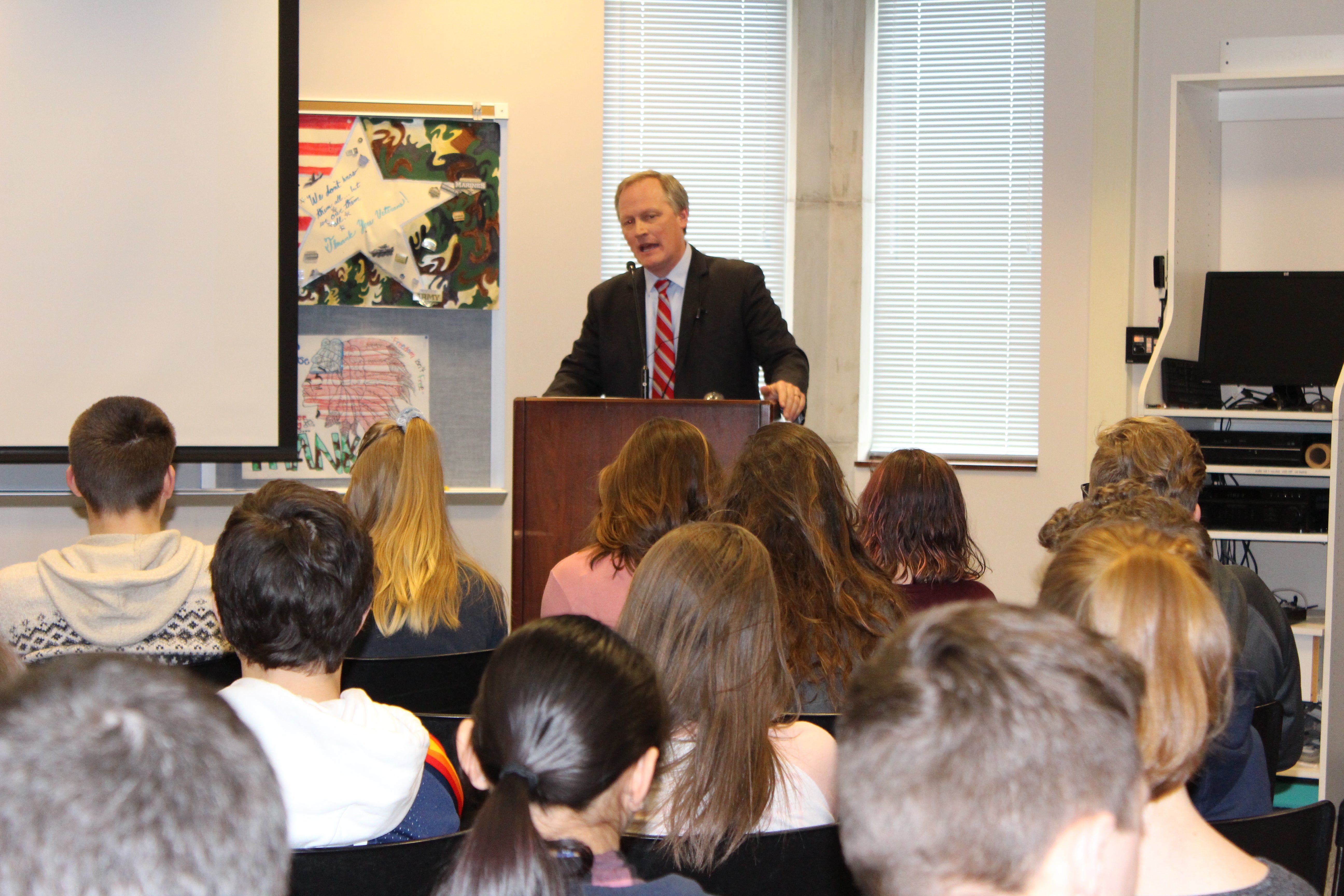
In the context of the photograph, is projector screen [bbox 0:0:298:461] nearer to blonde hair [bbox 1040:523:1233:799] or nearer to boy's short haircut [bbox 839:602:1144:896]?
blonde hair [bbox 1040:523:1233:799]

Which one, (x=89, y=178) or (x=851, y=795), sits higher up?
(x=89, y=178)

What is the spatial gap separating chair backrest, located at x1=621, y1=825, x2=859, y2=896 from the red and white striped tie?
2419mm

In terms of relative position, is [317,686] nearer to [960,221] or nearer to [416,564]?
[416,564]

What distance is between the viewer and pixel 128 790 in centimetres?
50

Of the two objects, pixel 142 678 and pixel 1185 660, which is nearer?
pixel 142 678

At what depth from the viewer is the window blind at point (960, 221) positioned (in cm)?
484

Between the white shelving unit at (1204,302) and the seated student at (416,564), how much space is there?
8.44ft

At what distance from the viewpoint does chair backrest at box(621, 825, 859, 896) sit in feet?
4.20

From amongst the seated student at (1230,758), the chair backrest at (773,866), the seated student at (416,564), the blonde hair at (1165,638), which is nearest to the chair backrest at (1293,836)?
the seated student at (1230,758)

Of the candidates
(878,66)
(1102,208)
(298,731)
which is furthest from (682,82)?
(298,731)

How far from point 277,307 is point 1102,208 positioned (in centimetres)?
335

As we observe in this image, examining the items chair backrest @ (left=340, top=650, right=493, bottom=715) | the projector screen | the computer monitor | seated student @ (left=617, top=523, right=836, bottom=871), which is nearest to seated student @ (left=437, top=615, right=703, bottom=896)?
seated student @ (left=617, top=523, right=836, bottom=871)

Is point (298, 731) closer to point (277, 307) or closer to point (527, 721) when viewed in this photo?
point (527, 721)

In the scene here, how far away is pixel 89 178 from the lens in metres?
3.79
